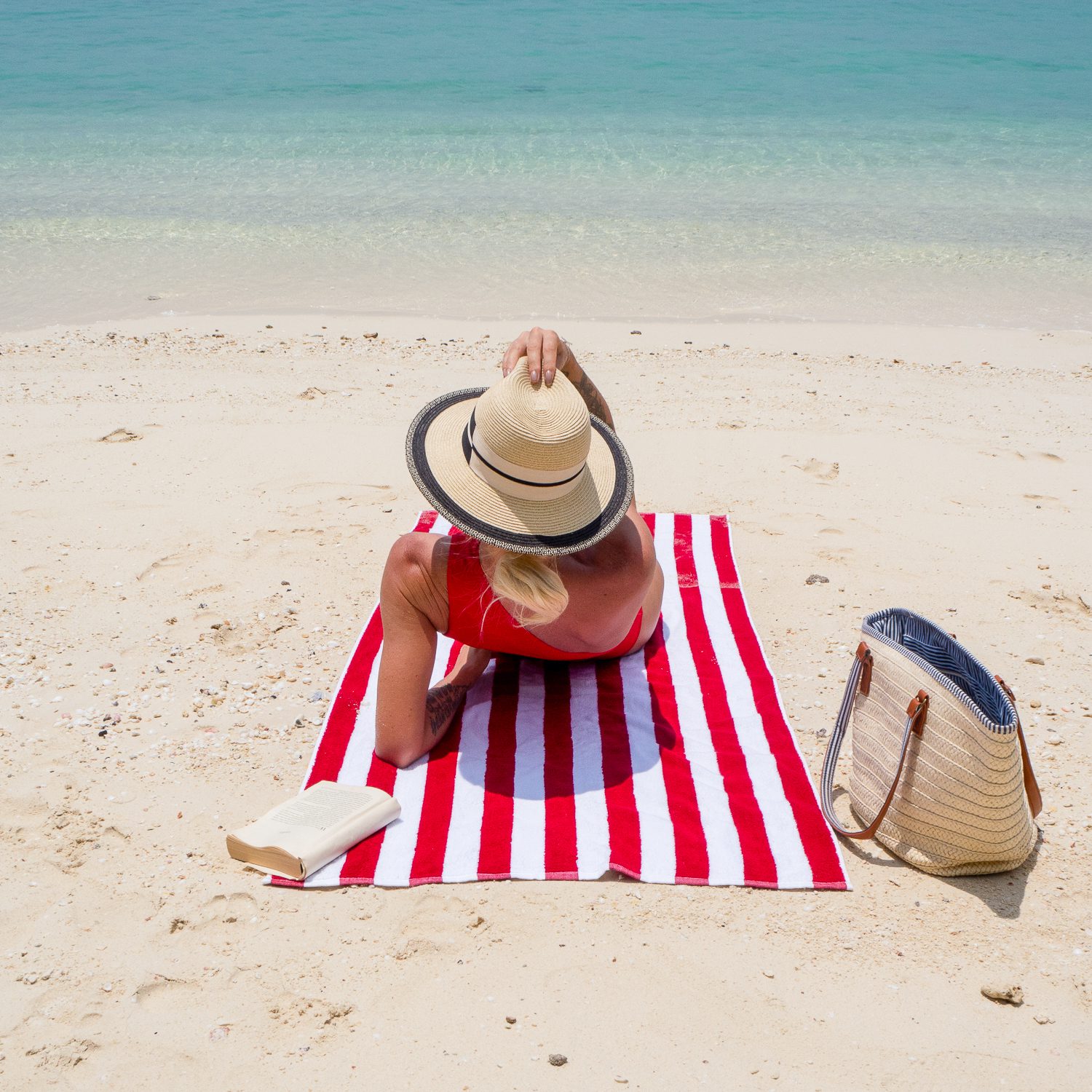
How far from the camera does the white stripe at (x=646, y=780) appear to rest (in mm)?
2812

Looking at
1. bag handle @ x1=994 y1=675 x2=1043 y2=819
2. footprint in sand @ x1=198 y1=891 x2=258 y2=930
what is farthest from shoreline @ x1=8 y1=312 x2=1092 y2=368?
footprint in sand @ x1=198 y1=891 x2=258 y2=930

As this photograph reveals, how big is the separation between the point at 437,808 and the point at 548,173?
11.9 meters

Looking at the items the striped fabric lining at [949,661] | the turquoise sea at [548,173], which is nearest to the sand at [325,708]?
the striped fabric lining at [949,661]

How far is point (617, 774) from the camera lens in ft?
10.4

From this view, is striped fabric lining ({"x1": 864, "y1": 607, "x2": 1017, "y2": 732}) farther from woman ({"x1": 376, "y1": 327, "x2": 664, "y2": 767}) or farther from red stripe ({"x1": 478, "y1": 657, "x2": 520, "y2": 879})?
red stripe ({"x1": 478, "y1": 657, "x2": 520, "y2": 879})

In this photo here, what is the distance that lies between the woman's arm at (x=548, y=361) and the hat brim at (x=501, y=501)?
10.1 inches

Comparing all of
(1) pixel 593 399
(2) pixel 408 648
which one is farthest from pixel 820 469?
(2) pixel 408 648

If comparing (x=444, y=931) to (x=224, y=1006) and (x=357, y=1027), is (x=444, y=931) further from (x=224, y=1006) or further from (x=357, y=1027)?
(x=224, y=1006)

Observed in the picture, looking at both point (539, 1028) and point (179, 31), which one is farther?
point (179, 31)

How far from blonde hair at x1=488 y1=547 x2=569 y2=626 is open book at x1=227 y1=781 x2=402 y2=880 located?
69 centimetres

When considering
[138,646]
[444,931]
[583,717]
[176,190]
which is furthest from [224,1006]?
[176,190]

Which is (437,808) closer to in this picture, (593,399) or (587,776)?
(587,776)

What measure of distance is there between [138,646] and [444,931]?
1.85m

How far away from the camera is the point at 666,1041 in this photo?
2295 mm
